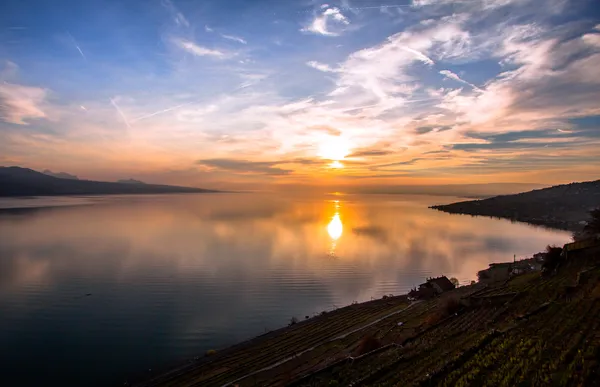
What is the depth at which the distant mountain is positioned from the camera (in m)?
120

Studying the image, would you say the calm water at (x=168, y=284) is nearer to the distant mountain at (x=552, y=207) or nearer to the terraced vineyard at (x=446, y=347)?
the terraced vineyard at (x=446, y=347)

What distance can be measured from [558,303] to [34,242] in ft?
255

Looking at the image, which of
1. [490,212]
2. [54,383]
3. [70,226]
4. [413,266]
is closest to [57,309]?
[54,383]

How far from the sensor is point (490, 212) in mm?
148625

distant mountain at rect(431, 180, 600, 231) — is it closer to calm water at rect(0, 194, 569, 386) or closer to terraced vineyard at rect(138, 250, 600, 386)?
calm water at rect(0, 194, 569, 386)

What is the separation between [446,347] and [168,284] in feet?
104

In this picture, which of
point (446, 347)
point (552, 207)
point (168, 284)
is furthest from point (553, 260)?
point (552, 207)

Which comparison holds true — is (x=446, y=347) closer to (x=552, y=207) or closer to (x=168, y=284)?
(x=168, y=284)

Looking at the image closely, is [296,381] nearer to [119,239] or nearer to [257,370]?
[257,370]

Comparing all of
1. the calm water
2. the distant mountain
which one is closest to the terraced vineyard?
the calm water

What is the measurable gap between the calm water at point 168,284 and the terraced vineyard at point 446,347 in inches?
180

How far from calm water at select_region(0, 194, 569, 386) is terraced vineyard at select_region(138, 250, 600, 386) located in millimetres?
4573

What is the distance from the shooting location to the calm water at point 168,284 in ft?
73.9

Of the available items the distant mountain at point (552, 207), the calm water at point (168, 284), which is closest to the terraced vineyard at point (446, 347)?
the calm water at point (168, 284)
